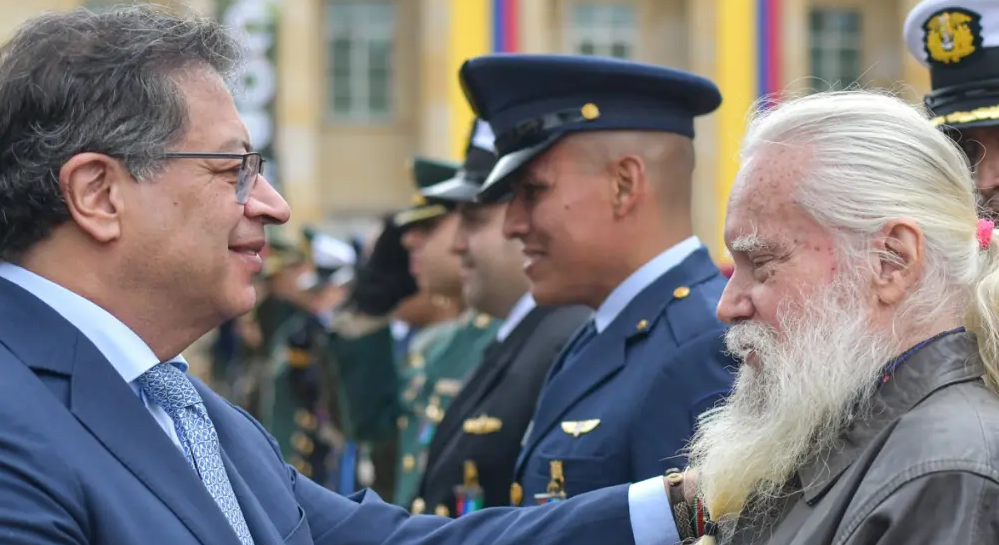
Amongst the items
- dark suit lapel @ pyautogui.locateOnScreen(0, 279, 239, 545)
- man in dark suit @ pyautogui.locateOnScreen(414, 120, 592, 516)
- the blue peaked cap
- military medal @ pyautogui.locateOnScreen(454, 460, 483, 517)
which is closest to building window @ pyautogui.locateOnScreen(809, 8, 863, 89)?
man in dark suit @ pyautogui.locateOnScreen(414, 120, 592, 516)

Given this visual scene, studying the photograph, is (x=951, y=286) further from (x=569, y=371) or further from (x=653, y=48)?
(x=653, y=48)

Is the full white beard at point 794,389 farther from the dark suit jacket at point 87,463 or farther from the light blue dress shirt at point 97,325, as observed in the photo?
the light blue dress shirt at point 97,325

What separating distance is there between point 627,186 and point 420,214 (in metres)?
3.90

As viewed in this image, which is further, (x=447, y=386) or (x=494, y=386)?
(x=447, y=386)

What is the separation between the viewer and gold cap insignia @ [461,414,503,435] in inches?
180

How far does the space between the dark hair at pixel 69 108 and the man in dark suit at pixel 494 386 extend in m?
2.09

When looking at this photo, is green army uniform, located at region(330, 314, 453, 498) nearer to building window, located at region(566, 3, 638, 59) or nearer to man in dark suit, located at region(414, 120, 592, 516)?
man in dark suit, located at region(414, 120, 592, 516)

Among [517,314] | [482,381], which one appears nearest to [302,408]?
[517,314]

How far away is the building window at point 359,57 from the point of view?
34.0 meters

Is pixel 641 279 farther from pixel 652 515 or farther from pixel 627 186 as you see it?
pixel 652 515

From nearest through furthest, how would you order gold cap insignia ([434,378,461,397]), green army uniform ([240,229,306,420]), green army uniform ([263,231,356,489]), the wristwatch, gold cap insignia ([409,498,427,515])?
the wristwatch < gold cap insignia ([409,498,427,515]) < gold cap insignia ([434,378,461,397]) < green army uniform ([263,231,356,489]) < green army uniform ([240,229,306,420])

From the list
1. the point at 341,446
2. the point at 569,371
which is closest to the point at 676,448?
the point at 569,371

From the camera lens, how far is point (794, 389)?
246 centimetres

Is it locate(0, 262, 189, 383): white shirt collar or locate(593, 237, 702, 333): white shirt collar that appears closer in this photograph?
locate(0, 262, 189, 383): white shirt collar
